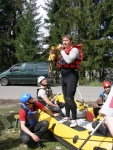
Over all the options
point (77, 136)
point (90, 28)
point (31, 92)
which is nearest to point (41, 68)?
point (31, 92)

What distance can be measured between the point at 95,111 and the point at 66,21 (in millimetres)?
16098

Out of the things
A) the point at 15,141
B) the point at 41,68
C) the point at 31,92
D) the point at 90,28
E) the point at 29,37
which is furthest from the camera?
the point at 29,37

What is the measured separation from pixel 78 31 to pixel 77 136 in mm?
17701

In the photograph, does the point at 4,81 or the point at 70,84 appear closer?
the point at 70,84

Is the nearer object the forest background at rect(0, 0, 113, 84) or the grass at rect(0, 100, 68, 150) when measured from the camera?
the grass at rect(0, 100, 68, 150)

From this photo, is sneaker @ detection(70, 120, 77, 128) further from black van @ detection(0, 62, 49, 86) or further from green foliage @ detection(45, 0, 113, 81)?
green foliage @ detection(45, 0, 113, 81)

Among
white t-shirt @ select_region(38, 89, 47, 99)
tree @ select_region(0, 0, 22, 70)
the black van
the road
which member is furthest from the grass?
tree @ select_region(0, 0, 22, 70)

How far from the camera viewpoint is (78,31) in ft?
71.8

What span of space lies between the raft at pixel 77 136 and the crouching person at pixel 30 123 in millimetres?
250

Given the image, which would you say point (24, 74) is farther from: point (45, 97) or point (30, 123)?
point (30, 123)

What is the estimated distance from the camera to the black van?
1789cm

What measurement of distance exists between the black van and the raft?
11767 mm

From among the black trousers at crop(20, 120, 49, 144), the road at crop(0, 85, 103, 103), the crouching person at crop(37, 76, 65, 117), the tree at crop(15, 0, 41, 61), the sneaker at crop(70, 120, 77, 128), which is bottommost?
the road at crop(0, 85, 103, 103)

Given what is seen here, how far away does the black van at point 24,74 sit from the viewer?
58.7ft
